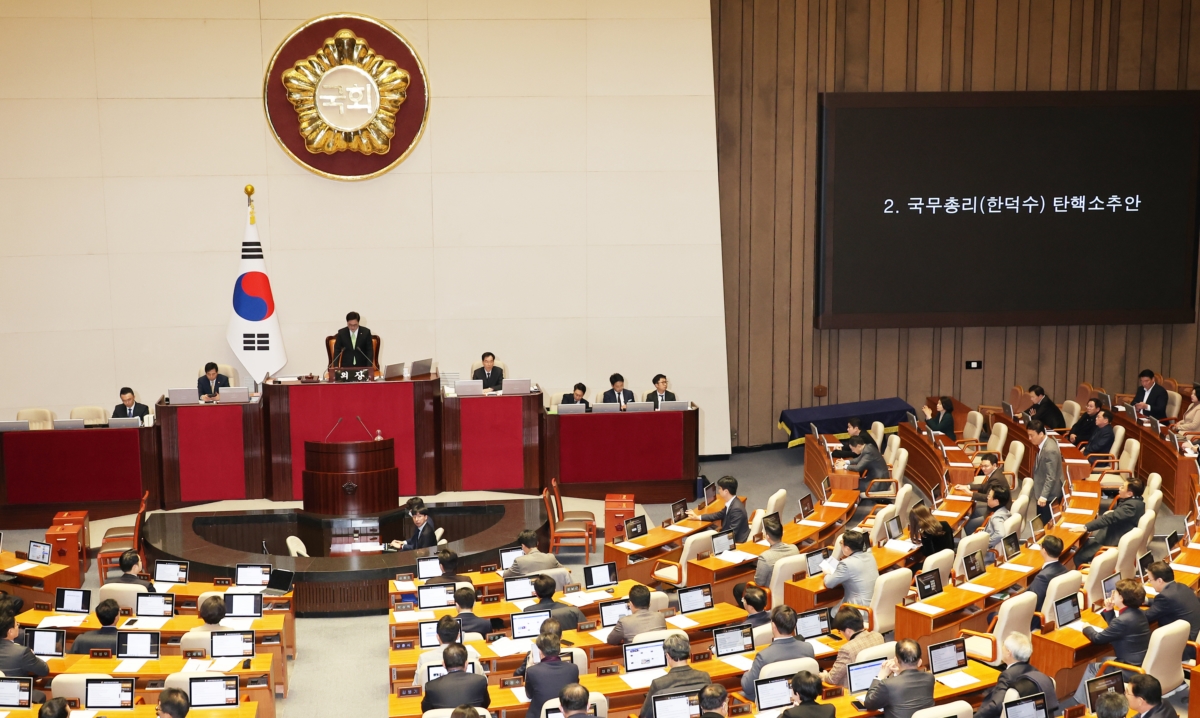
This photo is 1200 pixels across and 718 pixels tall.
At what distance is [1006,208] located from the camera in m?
15.8

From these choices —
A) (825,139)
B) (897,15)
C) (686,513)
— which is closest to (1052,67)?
(897,15)

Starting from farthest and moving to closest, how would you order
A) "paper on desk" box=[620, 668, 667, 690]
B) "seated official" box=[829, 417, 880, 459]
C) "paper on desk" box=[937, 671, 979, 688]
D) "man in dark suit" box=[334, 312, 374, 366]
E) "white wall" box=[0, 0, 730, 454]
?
"white wall" box=[0, 0, 730, 454] → "man in dark suit" box=[334, 312, 374, 366] → "seated official" box=[829, 417, 880, 459] → "paper on desk" box=[620, 668, 667, 690] → "paper on desk" box=[937, 671, 979, 688]

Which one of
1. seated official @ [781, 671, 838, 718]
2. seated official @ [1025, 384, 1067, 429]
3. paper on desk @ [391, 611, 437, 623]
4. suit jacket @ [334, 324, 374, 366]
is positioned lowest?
paper on desk @ [391, 611, 437, 623]

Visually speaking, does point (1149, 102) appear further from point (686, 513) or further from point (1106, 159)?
point (686, 513)

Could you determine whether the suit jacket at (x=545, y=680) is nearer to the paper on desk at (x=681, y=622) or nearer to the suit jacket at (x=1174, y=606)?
the paper on desk at (x=681, y=622)

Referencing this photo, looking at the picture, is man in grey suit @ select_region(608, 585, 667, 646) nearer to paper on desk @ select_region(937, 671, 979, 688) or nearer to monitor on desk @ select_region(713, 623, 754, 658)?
monitor on desk @ select_region(713, 623, 754, 658)

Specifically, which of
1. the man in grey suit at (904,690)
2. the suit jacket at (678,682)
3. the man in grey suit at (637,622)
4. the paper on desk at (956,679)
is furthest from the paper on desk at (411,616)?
the paper on desk at (956,679)

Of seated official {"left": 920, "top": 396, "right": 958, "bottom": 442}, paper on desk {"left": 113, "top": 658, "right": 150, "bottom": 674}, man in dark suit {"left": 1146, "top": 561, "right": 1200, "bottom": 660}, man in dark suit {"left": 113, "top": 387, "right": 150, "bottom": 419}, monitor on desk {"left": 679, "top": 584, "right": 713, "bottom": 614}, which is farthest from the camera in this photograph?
seated official {"left": 920, "top": 396, "right": 958, "bottom": 442}

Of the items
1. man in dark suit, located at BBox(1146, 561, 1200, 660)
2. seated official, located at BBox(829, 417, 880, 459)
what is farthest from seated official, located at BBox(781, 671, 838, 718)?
seated official, located at BBox(829, 417, 880, 459)

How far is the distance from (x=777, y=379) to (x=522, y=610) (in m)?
8.89

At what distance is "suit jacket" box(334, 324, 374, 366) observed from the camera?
12.9 meters

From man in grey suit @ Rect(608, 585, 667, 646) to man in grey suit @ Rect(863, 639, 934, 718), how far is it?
1.61 metres

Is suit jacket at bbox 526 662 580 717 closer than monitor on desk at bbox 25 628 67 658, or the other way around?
suit jacket at bbox 526 662 580 717

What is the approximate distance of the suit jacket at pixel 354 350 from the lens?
12938 millimetres
